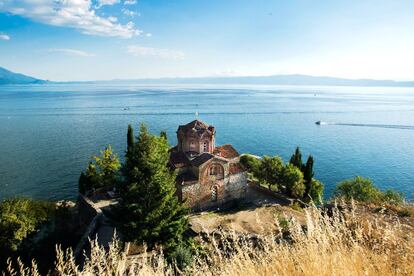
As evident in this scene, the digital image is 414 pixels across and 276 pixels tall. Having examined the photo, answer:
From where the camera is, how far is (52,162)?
54375 mm

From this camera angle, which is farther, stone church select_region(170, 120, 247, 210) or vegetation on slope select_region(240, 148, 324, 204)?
vegetation on slope select_region(240, 148, 324, 204)

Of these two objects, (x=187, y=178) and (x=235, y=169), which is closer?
(x=187, y=178)

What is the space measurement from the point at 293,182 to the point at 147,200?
19467 millimetres

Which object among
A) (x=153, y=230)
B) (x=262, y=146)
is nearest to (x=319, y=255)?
(x=153, y=230)

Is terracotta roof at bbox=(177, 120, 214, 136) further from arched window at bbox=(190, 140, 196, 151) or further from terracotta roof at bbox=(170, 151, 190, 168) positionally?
terracotta roof at bbox=(170, 151, 190, 168)

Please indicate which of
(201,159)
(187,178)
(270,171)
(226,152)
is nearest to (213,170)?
(201,159)

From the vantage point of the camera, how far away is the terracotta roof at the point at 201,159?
1145 inches

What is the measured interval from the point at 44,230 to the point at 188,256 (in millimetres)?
15013

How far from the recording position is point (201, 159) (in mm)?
29500

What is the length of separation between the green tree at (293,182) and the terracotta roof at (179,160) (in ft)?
39.4

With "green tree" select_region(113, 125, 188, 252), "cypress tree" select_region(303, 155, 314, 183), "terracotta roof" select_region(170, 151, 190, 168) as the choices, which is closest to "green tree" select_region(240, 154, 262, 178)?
"cypress tree" select_region(303, 155, 314, 183)

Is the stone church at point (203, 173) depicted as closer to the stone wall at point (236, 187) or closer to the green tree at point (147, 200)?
the stone wall at point (236, 187)

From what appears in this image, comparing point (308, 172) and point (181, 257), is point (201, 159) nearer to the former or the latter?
point (181, 257)

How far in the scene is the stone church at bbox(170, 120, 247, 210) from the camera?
28969 millimetres
